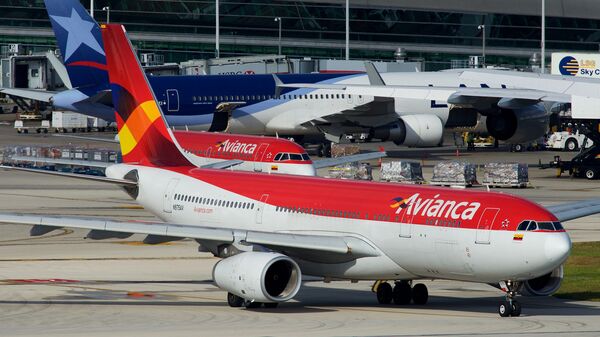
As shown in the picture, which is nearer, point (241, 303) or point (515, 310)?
point (515, 310)

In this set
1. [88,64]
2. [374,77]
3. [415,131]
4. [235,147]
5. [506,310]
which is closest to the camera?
[506,310]

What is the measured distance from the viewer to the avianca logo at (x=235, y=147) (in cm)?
→ 5994

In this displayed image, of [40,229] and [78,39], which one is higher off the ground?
[78,39]

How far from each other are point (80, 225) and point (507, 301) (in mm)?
10795

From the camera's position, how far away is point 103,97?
78.8 metres

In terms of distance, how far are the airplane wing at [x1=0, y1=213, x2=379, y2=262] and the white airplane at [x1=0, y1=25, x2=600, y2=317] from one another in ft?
0.10

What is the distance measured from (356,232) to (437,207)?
247cm

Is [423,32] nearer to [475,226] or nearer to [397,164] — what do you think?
→ [397,164]

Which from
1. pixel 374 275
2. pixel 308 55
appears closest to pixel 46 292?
pixel 374 275

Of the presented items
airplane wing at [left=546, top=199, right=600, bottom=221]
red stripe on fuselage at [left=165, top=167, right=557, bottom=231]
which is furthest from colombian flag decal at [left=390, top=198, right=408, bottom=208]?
airplane wing at [left=546, top=199, right=600, bottom=221]

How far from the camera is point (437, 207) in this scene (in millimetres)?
31031

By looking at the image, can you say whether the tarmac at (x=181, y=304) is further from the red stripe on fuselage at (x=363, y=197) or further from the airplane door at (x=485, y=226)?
the red stripe on fuselage at (x=363, y=197)

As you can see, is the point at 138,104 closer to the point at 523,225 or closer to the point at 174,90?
the point at 523,225


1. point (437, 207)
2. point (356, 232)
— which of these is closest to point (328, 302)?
point (356, 232)
